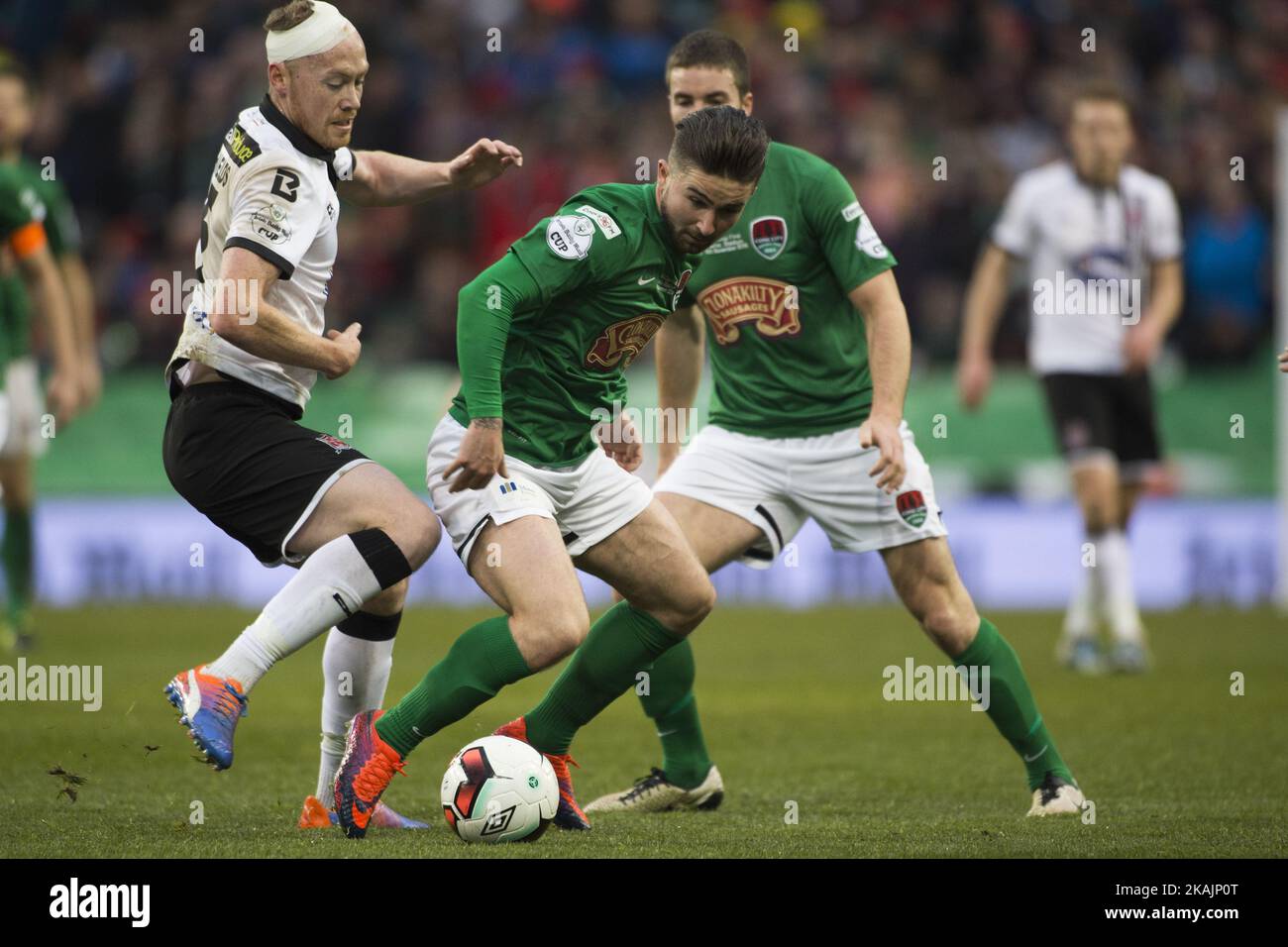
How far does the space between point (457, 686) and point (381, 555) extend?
392 millimetres

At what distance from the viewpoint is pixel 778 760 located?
661cm

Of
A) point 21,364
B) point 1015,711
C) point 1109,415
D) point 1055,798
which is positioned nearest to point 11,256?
point 21,364

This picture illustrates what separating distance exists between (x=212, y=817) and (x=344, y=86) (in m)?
2.08

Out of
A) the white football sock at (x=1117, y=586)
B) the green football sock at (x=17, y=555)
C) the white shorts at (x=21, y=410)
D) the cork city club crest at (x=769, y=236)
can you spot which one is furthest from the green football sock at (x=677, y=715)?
the white shorts at (x=21, y=410)

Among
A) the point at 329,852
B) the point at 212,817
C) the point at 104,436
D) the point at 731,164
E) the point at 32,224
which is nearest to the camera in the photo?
the point at 329,852

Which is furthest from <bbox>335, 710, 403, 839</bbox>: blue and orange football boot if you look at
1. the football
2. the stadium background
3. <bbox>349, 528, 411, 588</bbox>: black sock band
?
the stadium background

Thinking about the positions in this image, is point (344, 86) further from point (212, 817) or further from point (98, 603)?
point (98, 603)

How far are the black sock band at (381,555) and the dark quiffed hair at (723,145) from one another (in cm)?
127

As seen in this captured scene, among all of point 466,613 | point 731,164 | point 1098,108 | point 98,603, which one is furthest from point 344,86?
point 98,603

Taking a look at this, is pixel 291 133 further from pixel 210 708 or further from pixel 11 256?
pixel 11 256

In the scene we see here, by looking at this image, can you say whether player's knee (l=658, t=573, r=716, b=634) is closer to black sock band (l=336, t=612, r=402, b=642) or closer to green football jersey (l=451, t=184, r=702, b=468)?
green football jersey (l=451, t=184, r=702, b=468)

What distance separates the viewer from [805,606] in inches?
536

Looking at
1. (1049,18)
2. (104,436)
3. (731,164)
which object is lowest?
(104,436)

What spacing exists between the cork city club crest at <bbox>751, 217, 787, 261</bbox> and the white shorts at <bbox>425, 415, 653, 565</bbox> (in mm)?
977
